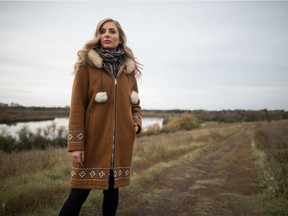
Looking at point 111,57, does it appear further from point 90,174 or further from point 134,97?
point 90,174

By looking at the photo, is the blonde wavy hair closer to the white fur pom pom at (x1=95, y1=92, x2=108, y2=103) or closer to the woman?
the woman

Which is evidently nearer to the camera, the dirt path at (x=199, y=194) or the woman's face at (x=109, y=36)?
the woman's face at (x=109, y=36)

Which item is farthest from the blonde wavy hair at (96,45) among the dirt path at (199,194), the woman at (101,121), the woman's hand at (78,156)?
the dirt path at (199,194)

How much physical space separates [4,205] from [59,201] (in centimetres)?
87

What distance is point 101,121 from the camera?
91.0 inches

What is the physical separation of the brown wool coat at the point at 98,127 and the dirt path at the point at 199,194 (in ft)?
5.74

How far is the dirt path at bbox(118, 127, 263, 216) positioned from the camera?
3.88 m

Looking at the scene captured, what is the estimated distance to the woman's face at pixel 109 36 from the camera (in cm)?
249

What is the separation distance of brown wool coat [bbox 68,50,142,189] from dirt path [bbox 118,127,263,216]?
1749 mm

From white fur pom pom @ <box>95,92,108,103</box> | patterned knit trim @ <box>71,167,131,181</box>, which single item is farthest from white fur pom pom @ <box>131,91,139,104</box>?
patterned knit trim @ <box>71,167,131,181</box>

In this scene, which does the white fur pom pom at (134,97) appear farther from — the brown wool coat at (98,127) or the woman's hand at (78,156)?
the woman's hand at (78,156)

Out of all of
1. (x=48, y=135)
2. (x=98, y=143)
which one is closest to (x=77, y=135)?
(x=98, y=143)

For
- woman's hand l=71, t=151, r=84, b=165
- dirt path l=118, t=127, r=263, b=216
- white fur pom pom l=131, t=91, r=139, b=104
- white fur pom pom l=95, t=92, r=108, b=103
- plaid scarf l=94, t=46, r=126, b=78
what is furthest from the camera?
dirt path l=118, t=127, r=263, b=216

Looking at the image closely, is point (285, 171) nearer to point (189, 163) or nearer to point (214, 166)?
point (214, 166)
